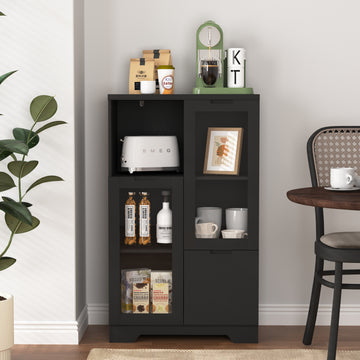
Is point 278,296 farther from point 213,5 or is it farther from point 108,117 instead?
point 213,5

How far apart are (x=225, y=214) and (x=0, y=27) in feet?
4.63

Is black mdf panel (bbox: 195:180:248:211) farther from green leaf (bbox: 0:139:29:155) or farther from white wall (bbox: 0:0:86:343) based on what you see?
green leaf (bbox: 0:139:29:155)

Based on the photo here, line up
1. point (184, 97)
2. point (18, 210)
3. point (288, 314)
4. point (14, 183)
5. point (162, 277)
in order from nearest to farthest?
point (18, 210) → point (14, 183) → point (184, 97) → point (162, 277) → point (288, 314)

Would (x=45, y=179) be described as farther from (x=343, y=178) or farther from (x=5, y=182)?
(x=343, y=178)

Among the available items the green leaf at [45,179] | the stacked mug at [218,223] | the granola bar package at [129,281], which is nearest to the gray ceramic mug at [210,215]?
the stacked mug at [218,223]

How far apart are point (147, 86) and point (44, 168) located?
0.64 meters

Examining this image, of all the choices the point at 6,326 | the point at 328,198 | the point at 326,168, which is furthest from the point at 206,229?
the point at 6,326

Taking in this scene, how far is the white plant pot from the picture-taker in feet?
8.60

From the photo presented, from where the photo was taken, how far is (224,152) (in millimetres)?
3037

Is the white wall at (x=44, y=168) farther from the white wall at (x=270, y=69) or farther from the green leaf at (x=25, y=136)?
the white wall at (x=270, y=69)

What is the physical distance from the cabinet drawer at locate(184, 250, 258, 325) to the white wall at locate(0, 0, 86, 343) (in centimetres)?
58

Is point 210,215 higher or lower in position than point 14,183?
lower

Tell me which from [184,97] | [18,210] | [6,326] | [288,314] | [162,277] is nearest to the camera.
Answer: [18,210]

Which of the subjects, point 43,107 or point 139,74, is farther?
point 139,74
